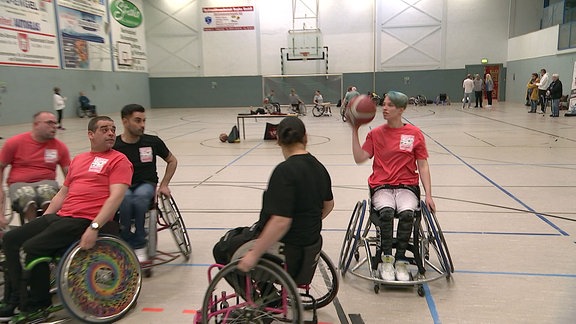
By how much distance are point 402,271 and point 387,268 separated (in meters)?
0.10

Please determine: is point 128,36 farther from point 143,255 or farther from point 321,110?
point 143,255

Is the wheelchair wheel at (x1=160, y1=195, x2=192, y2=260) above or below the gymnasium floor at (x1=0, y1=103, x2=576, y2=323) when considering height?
above

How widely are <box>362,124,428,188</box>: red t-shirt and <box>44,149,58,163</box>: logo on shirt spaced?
2.60 meters

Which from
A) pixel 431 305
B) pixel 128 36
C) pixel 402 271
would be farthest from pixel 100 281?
pixel 128 36

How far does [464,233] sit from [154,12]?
25.5m

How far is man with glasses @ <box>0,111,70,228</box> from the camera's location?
3416 millimetres

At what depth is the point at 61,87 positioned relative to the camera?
59.2ft

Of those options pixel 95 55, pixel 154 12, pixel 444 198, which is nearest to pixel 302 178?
pixel 444 198

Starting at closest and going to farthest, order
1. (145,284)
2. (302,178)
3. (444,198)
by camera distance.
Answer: (302,178)
(145,284)
(444,198)

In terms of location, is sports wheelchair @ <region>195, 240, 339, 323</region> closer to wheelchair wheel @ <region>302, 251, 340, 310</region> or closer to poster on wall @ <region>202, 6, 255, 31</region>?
wheelchair wheel @ <region>302, 251, 340, 310</region>

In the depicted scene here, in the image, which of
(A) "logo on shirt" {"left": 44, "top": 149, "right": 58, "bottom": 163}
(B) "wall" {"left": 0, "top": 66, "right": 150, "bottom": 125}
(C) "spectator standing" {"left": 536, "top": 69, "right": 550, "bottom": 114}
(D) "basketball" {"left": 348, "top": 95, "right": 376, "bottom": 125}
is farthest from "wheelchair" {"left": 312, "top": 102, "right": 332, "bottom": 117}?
(D) "basketball" {"left": 348, "top": 95, "right": 376, "bottom": 125}

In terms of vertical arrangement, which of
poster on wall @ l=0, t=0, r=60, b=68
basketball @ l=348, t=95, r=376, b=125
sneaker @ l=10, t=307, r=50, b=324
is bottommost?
sneaker @ l=10, t=307, r=50, b=324

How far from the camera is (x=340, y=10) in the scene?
971 inches

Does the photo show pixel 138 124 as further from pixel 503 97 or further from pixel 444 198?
pixel 503 97
